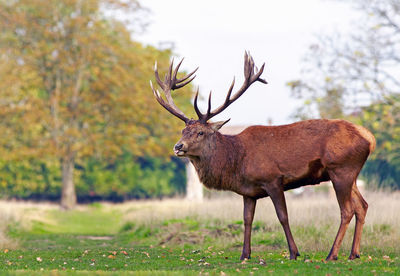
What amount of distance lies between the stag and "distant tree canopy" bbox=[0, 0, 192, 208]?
22097 mm

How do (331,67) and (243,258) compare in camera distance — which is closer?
(243,258)

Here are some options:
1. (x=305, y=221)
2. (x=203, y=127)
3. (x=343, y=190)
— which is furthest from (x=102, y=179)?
(x=343, y=190)

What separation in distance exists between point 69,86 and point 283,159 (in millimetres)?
25131

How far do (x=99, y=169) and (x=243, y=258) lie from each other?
3503 centimetres

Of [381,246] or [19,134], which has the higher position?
[19,134]

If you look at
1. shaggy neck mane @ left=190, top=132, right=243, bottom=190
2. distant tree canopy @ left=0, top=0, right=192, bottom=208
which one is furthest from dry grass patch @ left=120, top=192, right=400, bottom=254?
distant tree canopy @ left=0, top=0, right=192, bottom=208

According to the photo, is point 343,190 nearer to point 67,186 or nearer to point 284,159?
point 284,159

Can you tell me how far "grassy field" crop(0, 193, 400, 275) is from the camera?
30.8ft

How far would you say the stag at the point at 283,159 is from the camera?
33.6 ft

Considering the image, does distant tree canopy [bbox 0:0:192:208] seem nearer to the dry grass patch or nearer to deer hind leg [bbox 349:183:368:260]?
the dry grass patch

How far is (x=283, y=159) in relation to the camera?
10555 mm

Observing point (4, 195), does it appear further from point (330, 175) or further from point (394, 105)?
point (330, 175)

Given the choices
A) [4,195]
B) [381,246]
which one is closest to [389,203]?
[381,246]

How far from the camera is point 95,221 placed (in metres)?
27.7
